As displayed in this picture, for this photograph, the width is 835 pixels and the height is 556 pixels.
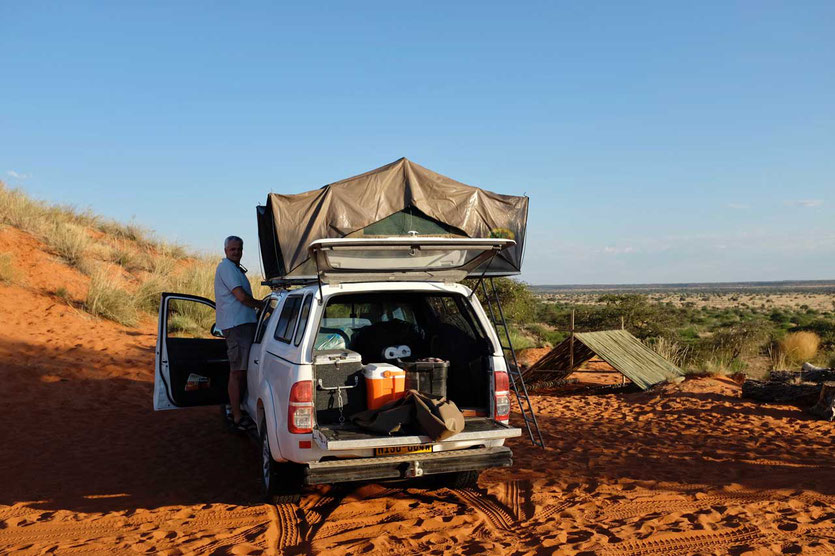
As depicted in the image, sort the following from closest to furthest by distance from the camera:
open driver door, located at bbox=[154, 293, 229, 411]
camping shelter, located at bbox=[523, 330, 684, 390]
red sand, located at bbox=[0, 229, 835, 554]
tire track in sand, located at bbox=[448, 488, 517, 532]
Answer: red sand, located at bbox=[0, 229, 835, 554] → tire track in sand, located at bbox=[448, 488, 517, 532] → open driver door, located at bbox=[154, 293, 229, 411] → camping shelter, located at bbox=[523, 330, 684, 390]

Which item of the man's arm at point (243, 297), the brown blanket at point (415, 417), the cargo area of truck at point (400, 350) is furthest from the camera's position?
the man's arm at point (243, 297)

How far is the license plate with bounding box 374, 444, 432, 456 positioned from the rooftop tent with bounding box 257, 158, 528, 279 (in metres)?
3.56

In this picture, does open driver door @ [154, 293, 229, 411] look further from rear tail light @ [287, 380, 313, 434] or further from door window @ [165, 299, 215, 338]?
door window @ [165, 299, 215, 338]

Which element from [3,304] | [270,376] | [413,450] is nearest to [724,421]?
[413,450]

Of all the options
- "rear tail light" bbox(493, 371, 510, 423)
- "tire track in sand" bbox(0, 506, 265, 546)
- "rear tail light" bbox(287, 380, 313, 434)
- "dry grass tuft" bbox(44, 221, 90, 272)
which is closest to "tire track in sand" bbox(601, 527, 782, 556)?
"rear tail light" bbox(493, 371, 510, 423)

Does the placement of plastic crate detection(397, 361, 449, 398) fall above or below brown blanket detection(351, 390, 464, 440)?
above

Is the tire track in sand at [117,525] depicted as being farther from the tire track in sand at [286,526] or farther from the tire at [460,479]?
the tire at [460,479]

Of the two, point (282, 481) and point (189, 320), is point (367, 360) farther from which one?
point (189, 320)

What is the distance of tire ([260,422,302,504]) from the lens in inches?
223

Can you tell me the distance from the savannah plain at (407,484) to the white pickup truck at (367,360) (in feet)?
1.49

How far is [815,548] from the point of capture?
4.54m

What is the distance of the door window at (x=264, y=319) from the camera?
7.21m

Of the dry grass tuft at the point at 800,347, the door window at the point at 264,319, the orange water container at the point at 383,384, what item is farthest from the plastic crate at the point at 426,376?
the dry grass tuft at the point at 800,347

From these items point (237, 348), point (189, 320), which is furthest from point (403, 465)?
point (189, 320)
